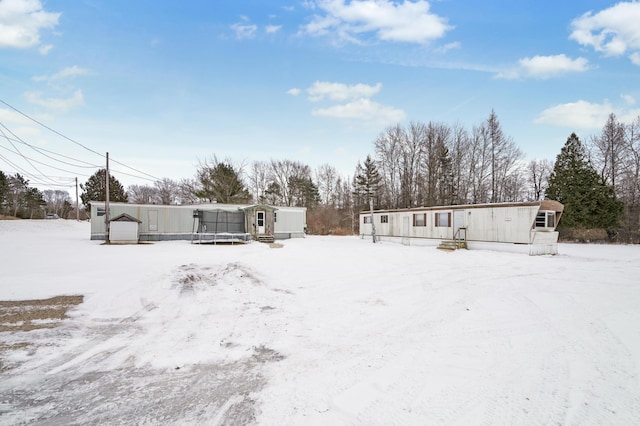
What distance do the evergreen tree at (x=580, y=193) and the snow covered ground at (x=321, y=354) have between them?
63.3 feet

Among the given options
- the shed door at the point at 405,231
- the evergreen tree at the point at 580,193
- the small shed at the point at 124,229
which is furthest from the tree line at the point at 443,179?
the small shed at the point at 124,229

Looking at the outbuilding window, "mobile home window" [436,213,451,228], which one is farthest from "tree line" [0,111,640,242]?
the outbuilding window

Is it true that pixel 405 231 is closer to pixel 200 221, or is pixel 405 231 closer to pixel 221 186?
pixel 200 221

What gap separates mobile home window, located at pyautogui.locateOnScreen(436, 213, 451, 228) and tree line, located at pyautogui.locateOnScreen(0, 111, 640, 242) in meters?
5.81

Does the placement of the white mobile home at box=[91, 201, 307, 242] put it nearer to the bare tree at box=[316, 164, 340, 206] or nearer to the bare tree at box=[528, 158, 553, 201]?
the bare tree at box=[316, 164, 340, 206]

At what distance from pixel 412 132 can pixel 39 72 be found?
31.9 metres

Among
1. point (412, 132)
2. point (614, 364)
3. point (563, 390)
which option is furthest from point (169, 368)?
point (412, 132)

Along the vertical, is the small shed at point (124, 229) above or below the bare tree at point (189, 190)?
below

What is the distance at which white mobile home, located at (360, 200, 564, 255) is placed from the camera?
49.6 ft

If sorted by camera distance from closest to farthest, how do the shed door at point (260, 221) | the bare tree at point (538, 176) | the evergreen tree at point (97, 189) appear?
the shed door at point (260, 221)
the bare tree at point (538, 176)
the evergreen tree at point (97, 189)

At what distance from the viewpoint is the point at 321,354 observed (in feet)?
12.4

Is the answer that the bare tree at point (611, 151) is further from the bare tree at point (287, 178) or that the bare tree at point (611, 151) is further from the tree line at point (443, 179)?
the bare tree at point (287, 178)

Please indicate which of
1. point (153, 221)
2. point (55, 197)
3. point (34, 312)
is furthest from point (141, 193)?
point (34, 312)

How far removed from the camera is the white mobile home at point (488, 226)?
15125mm
